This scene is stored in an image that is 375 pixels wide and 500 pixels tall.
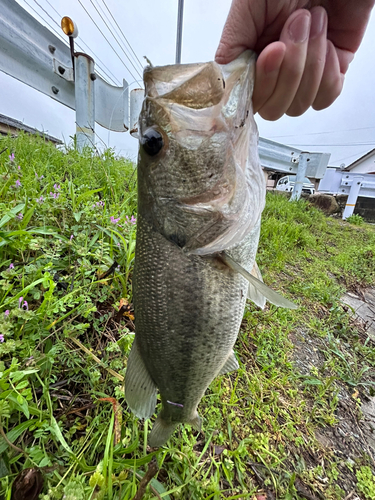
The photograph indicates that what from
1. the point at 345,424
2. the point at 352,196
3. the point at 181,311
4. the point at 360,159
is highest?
the point at 360,159

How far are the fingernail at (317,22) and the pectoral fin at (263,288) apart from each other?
3.24 feet

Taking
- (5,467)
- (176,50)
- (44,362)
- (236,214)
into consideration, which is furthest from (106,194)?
(5,467)

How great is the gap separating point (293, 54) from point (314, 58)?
143 millimetres

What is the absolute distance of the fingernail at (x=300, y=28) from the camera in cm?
90

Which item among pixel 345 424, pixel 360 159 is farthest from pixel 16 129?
pixel 360 159

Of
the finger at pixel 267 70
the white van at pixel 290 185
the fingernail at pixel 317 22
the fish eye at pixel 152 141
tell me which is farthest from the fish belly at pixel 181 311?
the white van at pixel 290 185

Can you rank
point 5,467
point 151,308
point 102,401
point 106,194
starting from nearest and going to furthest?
point 5,467, point 151,308, point 102,401, point 106,194

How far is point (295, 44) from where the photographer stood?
36.4 inches

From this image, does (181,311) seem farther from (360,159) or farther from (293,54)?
(360,159)

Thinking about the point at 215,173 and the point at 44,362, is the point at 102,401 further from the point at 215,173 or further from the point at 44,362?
the point at 215,173

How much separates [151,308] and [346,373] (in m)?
2.48

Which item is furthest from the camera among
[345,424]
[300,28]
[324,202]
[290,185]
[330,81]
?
[290,185]

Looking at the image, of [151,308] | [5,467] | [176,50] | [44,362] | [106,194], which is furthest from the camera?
[106,194]

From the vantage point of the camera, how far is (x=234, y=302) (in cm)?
112
